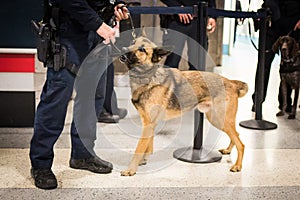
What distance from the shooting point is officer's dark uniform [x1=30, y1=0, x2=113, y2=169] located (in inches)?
99.9

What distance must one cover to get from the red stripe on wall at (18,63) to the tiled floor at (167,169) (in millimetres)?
265

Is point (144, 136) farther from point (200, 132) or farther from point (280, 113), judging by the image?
point (280, 113)

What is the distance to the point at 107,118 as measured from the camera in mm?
4309

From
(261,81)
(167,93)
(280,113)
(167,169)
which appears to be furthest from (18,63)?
(280,113)

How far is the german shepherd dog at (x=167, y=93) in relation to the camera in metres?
2.91

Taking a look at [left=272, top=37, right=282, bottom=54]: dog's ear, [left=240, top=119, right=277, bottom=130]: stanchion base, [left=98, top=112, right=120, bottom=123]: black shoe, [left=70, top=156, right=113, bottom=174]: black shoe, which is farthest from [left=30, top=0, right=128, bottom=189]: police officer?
[left=272, top=37, right=282, bottom=54]: dog's ear

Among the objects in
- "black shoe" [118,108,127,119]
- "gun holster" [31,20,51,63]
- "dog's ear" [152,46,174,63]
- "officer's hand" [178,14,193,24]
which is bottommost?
"black shoe" [118,108,127,119]

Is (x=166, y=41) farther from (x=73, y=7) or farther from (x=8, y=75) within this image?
(x=73, y=7)

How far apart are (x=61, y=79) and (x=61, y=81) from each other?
0.04 feet

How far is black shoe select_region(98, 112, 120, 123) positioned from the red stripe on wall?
0.81m

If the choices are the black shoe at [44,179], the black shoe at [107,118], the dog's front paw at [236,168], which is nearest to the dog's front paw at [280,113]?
the black shoe at [107,118]

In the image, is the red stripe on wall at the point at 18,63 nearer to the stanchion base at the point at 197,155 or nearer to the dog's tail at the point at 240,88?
the stanchion base at the point at 197,155

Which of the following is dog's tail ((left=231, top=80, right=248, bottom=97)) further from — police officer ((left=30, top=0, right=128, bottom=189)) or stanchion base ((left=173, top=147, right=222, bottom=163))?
police officer ((left=30, top=0, right=128, bottom=189))

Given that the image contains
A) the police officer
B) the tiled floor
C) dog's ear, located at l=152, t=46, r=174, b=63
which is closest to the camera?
the police officer
